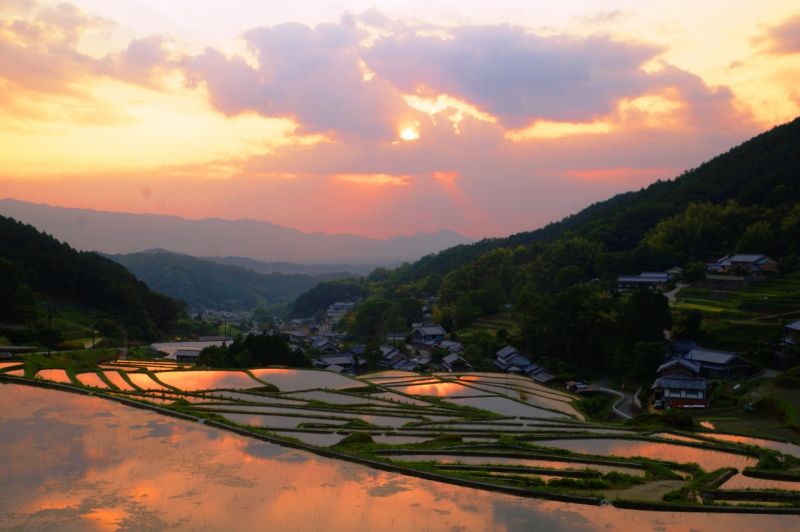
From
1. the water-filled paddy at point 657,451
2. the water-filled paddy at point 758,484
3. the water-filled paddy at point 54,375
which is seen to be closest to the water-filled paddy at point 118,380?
the water-filled paddy at point 54,375

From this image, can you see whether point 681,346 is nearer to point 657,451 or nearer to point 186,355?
point 657,451


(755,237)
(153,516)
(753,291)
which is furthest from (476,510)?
(755,237)

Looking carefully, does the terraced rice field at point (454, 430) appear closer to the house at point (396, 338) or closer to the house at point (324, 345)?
the house at point (324, 345)

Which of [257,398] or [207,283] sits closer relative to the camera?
[257,398]

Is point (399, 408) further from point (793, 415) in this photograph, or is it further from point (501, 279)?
point (501, 279)

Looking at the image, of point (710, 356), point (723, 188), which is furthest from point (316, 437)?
point (723, 188)
